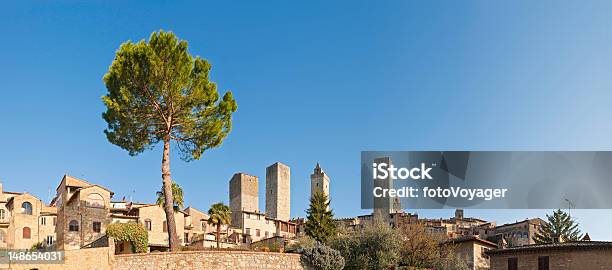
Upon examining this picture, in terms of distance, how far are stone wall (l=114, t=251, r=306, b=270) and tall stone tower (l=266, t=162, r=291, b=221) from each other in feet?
194

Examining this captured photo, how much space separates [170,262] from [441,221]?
71.0m

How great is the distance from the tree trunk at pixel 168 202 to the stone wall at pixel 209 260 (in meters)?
2.11

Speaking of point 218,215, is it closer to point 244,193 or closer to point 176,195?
point 176,195

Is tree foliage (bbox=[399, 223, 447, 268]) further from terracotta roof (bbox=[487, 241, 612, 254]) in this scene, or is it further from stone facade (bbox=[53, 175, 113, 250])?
stone facade (bbox=[53, 175, 113, 250])

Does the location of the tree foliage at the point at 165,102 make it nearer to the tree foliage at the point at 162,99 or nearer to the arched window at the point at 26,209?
the tree foliage at the point at 162,99

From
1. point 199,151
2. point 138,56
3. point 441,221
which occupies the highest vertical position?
point 138,56

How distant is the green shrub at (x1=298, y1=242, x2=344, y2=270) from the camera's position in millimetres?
39750

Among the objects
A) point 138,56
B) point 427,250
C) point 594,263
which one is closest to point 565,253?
point 594,263

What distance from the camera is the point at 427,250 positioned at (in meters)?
46.9

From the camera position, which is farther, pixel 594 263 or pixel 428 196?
pixel 428 196

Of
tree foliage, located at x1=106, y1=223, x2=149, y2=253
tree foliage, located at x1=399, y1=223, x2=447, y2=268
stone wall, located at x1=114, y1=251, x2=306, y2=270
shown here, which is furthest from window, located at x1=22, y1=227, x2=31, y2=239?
tree foliage, located at x1=399, y1=223, x2=447, y2=268

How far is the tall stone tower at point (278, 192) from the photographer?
99.6 meters

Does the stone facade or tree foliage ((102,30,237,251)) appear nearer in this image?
tree foliage ((102,30,237,251))

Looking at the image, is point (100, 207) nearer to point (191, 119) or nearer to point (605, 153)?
point (191, 119)
